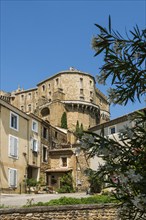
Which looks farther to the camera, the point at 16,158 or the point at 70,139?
the point at 70,139

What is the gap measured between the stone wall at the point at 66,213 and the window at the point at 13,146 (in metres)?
17.1

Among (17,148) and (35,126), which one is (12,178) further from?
(35,126)

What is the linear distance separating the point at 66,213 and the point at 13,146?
17993mm

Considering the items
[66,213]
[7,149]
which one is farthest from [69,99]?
[66,213]

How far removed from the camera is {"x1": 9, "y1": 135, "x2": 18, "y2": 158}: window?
31459 mm

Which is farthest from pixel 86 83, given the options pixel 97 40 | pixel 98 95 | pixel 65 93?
pixel 97 40

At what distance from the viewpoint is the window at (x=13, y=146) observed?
31.5 metres

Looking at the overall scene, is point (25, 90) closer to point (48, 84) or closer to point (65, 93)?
point (48, 84)

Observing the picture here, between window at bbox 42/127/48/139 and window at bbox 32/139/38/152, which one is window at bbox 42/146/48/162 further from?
window at bbox 32/139/38/152

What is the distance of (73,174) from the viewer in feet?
122

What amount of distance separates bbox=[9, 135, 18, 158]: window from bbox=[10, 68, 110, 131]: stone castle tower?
30.3 metres

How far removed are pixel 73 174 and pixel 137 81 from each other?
33.6 metres

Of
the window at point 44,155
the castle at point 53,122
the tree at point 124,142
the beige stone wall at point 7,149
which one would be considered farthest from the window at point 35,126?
A: the tree at point 124,142

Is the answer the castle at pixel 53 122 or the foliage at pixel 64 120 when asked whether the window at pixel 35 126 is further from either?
the foliage at pixel 64 120
